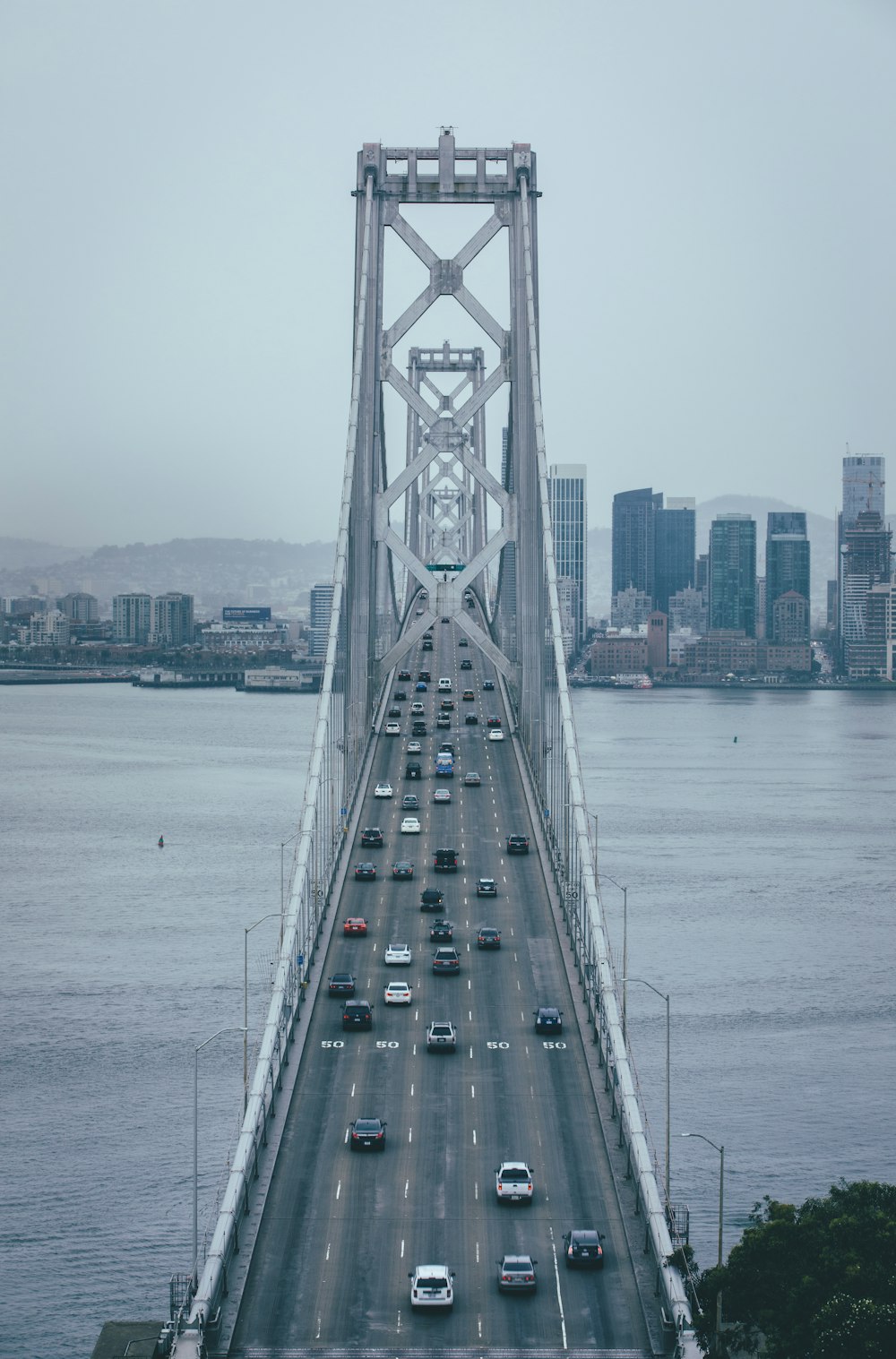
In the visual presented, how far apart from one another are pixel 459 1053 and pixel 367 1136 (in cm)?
378

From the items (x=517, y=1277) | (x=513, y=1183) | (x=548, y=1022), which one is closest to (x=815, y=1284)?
(x=513, y=1183)

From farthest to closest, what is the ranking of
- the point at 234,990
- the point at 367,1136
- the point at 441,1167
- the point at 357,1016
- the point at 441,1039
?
the point at 234,990
the point at 357,1016
the point at 441,1039
the point at 367,1136
the point at 441,1167

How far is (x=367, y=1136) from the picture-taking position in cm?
2539

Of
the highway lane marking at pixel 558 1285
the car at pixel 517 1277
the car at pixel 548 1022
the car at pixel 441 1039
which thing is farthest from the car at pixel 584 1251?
the car at pixel 548 1022

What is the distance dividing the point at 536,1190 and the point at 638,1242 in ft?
5.66

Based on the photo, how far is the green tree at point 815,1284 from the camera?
72.7 feet

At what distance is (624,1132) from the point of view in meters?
25.8

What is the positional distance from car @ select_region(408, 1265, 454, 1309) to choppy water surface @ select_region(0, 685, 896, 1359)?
766 cm

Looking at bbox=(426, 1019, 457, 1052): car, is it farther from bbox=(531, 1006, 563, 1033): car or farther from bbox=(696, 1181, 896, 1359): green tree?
bbox=(696, 1181, 896, 1359): green tree

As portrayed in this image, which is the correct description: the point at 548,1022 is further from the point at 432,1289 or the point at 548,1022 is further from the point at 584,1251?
the point at 432,1289

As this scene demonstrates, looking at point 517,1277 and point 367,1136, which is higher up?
point 367,1136

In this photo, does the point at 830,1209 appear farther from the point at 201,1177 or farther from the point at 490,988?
the point at 201,1177

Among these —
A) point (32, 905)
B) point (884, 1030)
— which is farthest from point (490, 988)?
point (32, 905)

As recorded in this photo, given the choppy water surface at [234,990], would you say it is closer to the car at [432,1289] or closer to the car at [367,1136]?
the car at [367,1136]
